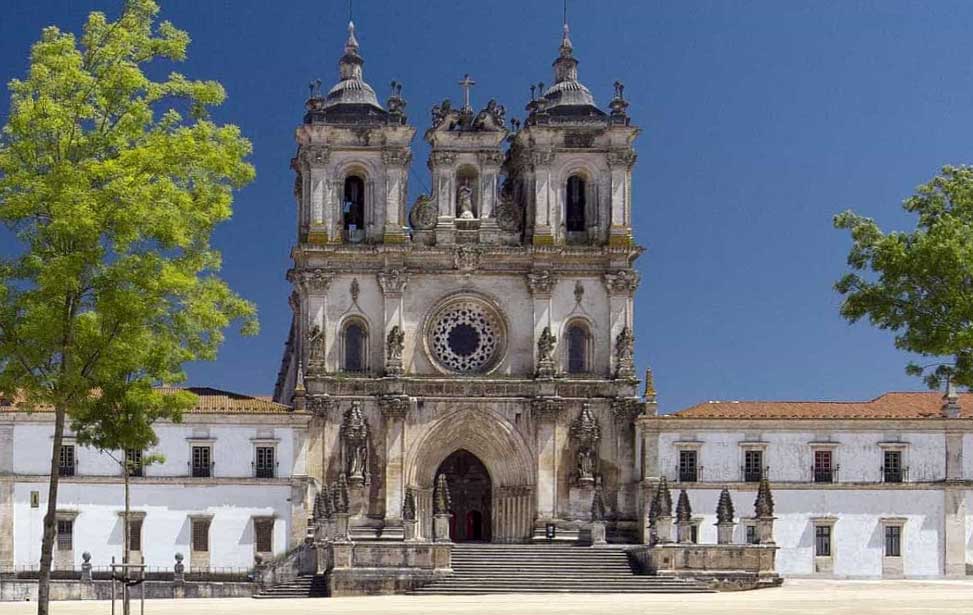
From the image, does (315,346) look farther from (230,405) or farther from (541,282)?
(541,282)

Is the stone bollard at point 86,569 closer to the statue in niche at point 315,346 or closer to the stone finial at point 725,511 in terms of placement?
the statue in niche at point 315,346

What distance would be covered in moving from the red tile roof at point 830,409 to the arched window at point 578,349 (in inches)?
159

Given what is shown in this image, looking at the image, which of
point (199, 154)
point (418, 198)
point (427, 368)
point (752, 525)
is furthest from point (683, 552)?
point (199, 154)

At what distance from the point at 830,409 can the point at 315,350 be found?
18775 millimetres

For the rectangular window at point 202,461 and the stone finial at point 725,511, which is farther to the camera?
the rectangular window at point 202,461

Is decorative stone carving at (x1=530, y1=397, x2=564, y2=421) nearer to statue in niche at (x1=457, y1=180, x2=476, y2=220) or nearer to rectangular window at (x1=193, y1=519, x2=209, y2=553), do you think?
statue in niche at (x1=457, y1=180, x2=476, y2=220)

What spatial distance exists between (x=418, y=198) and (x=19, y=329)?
33.4 metres

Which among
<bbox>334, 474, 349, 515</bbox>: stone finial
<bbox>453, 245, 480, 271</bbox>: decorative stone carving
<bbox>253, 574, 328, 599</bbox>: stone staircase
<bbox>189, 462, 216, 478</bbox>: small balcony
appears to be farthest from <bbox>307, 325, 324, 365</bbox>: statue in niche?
<bbox>253, 574, 328, 599</bbox>: stone staircase

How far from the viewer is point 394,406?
6112 centimetres

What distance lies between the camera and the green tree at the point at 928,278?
3206cm

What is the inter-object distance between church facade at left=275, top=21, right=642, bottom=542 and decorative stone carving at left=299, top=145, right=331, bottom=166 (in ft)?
0.15

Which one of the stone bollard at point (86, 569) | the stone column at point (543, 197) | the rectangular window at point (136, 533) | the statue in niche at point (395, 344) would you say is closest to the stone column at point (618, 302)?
the stone column at point (543, 197)

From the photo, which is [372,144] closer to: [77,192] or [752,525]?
[752,525]

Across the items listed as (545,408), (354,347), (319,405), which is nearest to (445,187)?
(354,347)
